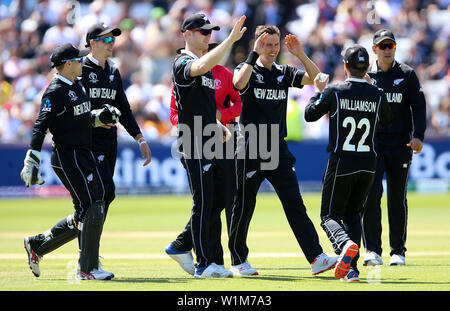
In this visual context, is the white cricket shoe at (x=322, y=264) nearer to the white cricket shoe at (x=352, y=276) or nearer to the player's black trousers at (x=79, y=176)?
the white cricket shoe at (x=352, y=276)

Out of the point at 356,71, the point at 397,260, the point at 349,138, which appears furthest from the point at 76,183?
the point at 397,260

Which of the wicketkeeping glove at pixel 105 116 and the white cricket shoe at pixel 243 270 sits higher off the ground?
the wicketkeeping glove at pixel 105 116

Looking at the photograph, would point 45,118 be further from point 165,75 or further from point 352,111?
point 165,75

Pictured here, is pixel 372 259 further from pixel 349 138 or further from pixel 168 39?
pixel 168 39

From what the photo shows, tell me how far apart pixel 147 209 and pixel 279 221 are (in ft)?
12.5

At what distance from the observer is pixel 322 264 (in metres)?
9.00

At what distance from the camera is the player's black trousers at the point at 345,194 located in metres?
8.61

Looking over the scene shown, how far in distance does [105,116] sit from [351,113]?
2647mm

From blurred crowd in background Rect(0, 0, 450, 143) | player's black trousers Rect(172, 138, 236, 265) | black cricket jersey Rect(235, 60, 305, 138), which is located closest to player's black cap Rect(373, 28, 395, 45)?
black cricket jersey Rect(235, 60, 305, 138)

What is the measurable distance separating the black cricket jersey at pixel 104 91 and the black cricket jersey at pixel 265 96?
5.08 feet

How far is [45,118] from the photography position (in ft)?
28.6

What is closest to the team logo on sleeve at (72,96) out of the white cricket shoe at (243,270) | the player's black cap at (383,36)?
the white cricket shoe at (243,270)

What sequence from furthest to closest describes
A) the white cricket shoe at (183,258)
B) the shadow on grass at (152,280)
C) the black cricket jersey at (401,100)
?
the black cricket jersey at (401,100) < the white cricket shoe at (183,258) < the shadow on grass at (152,280)
